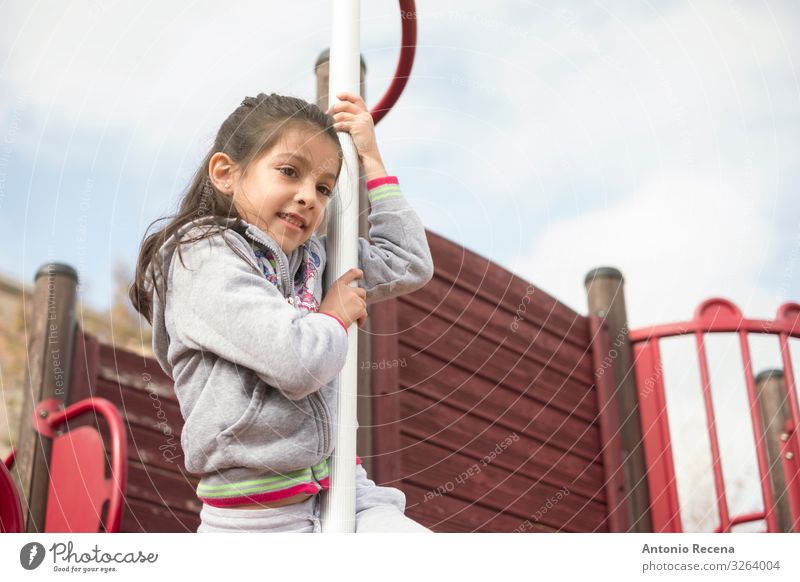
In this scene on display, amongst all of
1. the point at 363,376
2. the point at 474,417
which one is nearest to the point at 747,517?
the point at 474,417

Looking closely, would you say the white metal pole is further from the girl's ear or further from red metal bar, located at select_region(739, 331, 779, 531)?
red metal bar, located at select_region(739, 331, 779, 531)

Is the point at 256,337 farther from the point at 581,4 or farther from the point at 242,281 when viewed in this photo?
the point at 581,4

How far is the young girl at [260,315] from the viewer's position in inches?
44.8

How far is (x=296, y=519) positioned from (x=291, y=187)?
40cm

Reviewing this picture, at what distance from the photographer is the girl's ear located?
4.34 ft

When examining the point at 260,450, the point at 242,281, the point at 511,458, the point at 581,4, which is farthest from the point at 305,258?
the point at 511,458

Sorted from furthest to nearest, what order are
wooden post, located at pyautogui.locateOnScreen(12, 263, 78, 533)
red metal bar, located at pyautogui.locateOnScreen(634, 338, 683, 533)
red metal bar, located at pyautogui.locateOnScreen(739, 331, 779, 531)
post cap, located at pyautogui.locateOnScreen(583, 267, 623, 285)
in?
post cap, located at pyautogui.locateOnScreen(583, 267, 623, 285), red metal bar, located at pyautogui.locateOnScreen(634, 338, 683, 533), red metal bar, located at pyautogui.locateOnScreen(739, 331, 779, 531), wooden post, located at pyautogui.locateOnScreen(12, 263, 78, 533)

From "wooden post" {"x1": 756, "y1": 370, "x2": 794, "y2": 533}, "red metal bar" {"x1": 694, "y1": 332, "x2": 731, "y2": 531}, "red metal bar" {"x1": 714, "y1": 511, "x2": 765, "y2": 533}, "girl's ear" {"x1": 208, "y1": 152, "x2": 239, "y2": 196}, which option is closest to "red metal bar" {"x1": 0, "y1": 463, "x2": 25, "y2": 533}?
"girl's ear" {"x1": 208, "y1": 152, "x2": 239, "y2": 196}

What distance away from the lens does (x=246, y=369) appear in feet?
3.83

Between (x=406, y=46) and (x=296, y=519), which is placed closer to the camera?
(x=296, y=519)

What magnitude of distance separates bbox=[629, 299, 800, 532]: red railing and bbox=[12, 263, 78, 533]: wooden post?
6.27ft

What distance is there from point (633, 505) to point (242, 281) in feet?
8.48

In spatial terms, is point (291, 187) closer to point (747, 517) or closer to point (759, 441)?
point (759, 441)

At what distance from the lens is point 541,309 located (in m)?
3.61
